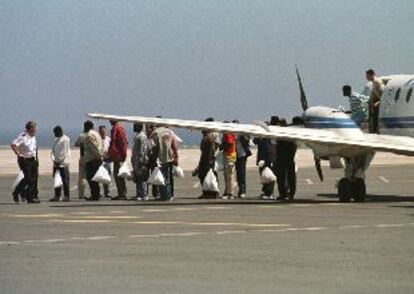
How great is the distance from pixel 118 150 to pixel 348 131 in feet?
20.7

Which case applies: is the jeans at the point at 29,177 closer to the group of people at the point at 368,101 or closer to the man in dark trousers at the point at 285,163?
the man in dark trousers at the point at 285,163

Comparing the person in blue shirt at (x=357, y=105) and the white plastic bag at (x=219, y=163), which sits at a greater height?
the person in blue shirt at (x=357, y=105)

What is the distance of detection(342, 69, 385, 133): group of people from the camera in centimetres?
3008

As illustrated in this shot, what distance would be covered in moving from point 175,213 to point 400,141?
20.1 feet

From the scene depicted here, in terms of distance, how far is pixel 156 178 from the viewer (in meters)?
29.2

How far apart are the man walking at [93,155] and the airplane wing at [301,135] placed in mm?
2297

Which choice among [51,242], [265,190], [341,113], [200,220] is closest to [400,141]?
[341,113]

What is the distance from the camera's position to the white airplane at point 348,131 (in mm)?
26812

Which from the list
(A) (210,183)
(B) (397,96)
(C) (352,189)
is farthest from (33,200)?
(B) (397,96)

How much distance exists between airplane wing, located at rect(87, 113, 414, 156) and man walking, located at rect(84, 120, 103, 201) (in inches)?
90.4

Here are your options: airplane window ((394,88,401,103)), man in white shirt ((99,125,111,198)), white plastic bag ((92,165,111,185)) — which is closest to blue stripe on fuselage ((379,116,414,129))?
airplane window ((394,88,401,103))

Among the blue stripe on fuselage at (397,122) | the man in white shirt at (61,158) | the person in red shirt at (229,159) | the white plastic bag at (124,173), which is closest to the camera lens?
the blue stripe on fuselage at (397,122)

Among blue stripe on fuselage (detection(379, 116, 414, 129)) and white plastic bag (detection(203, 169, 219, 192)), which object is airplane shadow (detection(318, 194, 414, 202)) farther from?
white plastic bag (detection(203, 169, 219, 192))

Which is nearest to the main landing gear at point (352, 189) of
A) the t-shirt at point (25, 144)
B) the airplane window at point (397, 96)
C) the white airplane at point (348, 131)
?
the white airplane at point (348, 131)
